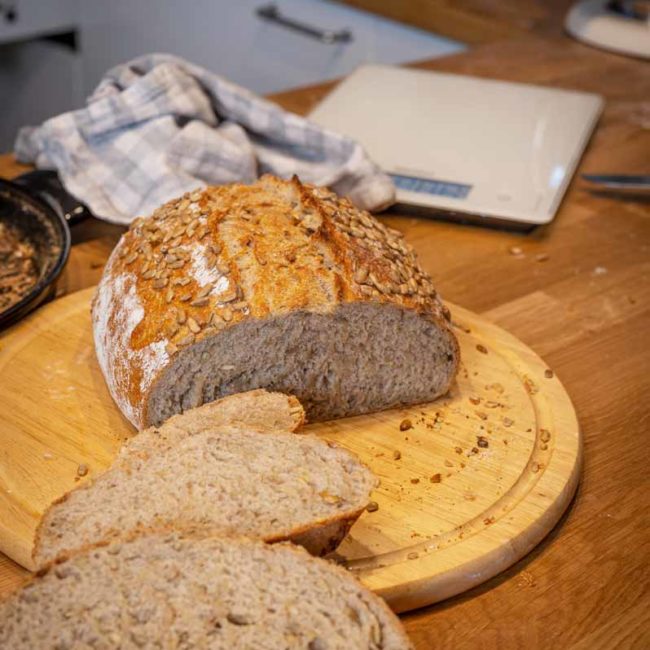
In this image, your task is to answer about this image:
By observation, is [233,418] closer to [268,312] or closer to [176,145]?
[268,312]

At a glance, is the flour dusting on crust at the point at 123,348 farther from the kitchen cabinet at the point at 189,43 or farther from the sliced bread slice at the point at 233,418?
the kitchen cabinet at the point at 189,43

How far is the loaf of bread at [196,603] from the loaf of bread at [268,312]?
42cm

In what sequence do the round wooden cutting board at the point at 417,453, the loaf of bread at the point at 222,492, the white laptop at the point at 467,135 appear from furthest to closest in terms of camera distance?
the white laptop at the point at 467,135
the round wooden cutting board at the point at 417,453
the loaf of bread at the point at 222,492

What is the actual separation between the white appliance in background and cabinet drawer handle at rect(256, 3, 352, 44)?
905 mm

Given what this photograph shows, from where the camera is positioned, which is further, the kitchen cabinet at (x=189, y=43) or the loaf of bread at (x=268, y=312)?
the kitchen cabinet at (x=189, y=43)

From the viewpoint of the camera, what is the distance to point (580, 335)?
2.02m

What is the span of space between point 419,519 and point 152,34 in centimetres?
390

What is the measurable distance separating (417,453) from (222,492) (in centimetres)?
41

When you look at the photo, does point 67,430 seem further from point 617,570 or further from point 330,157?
point 330,157

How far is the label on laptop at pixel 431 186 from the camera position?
2.44m

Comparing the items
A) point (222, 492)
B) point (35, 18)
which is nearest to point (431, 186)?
point (222, 492)

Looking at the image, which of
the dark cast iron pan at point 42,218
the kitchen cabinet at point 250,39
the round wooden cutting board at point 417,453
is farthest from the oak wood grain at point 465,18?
the round wooden cutting board at point 417,453

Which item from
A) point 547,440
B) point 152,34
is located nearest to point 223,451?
point 547,440

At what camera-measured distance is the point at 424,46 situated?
3844 millimetres
